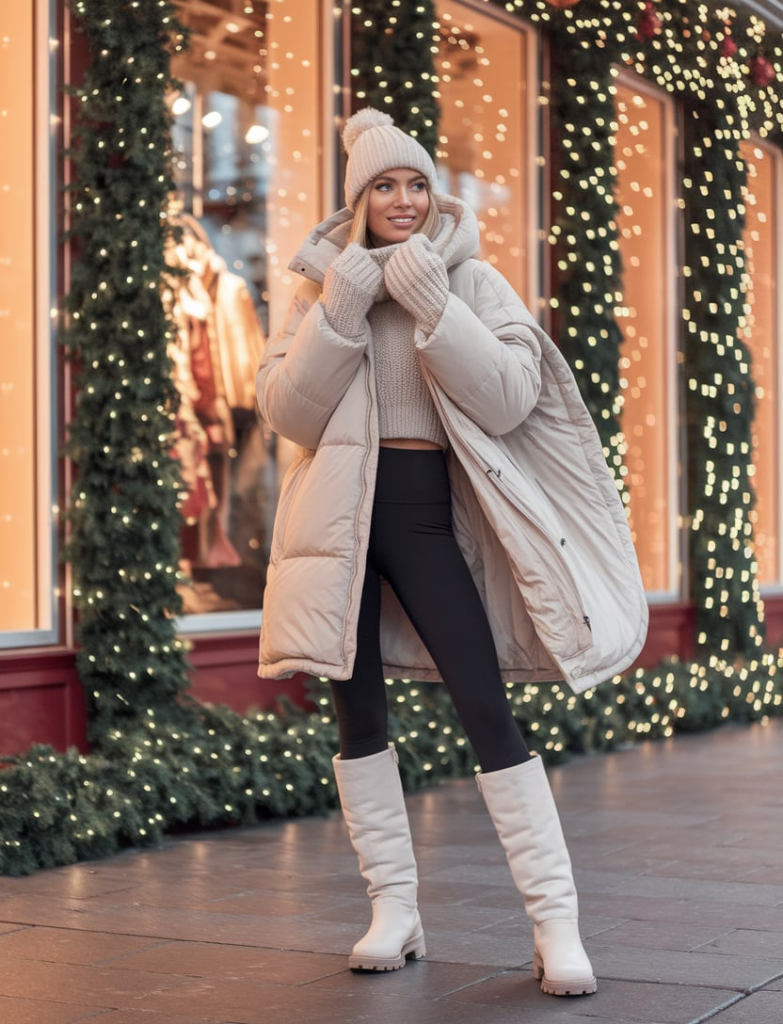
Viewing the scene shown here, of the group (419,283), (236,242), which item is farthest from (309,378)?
(236,242)

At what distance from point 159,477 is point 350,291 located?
2950mm

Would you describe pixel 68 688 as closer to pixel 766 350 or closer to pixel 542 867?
pixel 542 867

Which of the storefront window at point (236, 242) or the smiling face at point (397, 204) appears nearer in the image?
the smiling face at point (397, 204)

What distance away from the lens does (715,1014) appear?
335 cm

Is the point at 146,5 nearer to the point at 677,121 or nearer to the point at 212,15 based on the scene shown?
the point at 212,15

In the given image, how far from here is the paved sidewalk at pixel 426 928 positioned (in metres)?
3.45

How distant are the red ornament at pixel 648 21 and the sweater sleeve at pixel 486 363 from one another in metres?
6.47

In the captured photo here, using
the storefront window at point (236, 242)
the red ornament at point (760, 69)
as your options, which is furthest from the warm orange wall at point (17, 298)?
the red ornament at point (760, 69)

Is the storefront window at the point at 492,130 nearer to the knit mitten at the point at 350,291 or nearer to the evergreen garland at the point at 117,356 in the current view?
the evergreen garland at the point at 117,356

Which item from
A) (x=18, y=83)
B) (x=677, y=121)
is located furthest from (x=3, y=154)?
(x=677, y=121)

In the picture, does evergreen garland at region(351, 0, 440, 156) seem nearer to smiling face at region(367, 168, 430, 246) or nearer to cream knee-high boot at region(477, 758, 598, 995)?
smiling face at region(367, 168, 430, 246)

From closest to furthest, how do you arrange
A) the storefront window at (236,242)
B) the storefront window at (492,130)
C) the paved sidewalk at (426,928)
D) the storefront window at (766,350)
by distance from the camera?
the paved sidewalk at (426,928)
the storefront window at (236,242)
the storefront window at (492,130)
the storefront window at (766,350)

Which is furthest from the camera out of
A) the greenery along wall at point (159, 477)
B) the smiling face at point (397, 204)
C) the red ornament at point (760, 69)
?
the red ornament at point (760, 69)

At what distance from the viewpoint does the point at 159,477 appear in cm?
641
